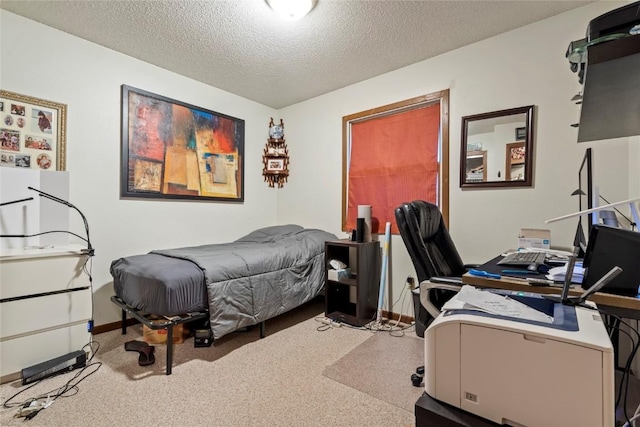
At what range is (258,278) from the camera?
232cm

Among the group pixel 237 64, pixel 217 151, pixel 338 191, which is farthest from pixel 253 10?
pixel 338 191

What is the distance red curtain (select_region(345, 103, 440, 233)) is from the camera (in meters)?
2.75

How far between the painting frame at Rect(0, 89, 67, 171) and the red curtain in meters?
2.57

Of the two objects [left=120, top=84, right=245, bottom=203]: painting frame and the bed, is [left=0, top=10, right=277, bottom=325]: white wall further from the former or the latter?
the bed

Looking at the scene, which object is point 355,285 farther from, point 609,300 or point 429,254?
point 609,300

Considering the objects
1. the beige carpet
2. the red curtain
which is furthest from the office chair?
the red curtain

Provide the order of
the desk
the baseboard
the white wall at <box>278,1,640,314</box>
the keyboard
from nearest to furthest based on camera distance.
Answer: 1. the desk
2. the keyboard
3. the white wall at <box>278,1,640,314</box>
4. the baseboard

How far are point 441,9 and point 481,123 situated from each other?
0.91 metres

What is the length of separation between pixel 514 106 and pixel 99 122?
3.39 meters

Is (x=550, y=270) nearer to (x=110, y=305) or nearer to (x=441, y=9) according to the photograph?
(x=441, y=9)

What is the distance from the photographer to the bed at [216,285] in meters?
1.91

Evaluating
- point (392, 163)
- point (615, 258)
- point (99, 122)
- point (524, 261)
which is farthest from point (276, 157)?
point (615, 258)

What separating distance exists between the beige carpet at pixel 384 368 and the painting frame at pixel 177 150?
2.21 metres

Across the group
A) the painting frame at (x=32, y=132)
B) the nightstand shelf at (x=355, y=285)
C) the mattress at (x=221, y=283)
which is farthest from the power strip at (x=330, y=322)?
the painting frame at (x=32, y=132)
